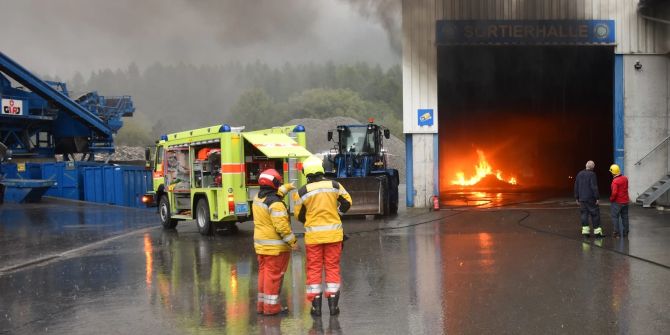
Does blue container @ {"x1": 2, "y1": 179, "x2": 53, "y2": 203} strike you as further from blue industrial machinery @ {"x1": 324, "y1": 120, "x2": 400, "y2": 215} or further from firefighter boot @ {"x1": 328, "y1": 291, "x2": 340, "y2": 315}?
firefighter boot @ {"x1": 328, "y1": 291, "x2": 340, "y2": 315}

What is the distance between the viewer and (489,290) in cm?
794

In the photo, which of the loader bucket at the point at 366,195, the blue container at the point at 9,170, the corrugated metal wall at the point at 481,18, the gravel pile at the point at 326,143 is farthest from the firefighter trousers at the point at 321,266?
the gravel pile at the point at 326,143

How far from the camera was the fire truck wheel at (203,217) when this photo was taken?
600 inches

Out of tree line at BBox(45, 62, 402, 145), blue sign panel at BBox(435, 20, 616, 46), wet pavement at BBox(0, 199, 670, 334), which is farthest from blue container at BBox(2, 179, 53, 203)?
tree line at BBox(45, 62, 402, 145)

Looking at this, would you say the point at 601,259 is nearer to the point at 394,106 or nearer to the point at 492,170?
the point at 492,170

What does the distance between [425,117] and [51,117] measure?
1756 centimetres

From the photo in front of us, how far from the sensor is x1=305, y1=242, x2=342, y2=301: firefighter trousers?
6848 mm

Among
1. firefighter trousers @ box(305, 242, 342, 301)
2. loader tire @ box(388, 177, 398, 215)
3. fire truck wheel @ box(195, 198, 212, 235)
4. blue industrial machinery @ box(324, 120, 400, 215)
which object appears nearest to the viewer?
firefighter trousers @ box(305, 242, 342, 301)

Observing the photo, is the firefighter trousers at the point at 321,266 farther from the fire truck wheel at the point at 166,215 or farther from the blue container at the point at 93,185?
the blue container at the point at 93,185

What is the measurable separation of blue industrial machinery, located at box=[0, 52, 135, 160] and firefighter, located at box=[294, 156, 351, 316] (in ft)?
77.9

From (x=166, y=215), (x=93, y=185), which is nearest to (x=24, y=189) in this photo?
(x=93, y=185)

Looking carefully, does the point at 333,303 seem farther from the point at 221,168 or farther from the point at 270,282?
the point at 221,168

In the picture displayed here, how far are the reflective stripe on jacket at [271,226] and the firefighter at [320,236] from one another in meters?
0.17

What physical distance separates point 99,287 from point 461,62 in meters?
22.5
